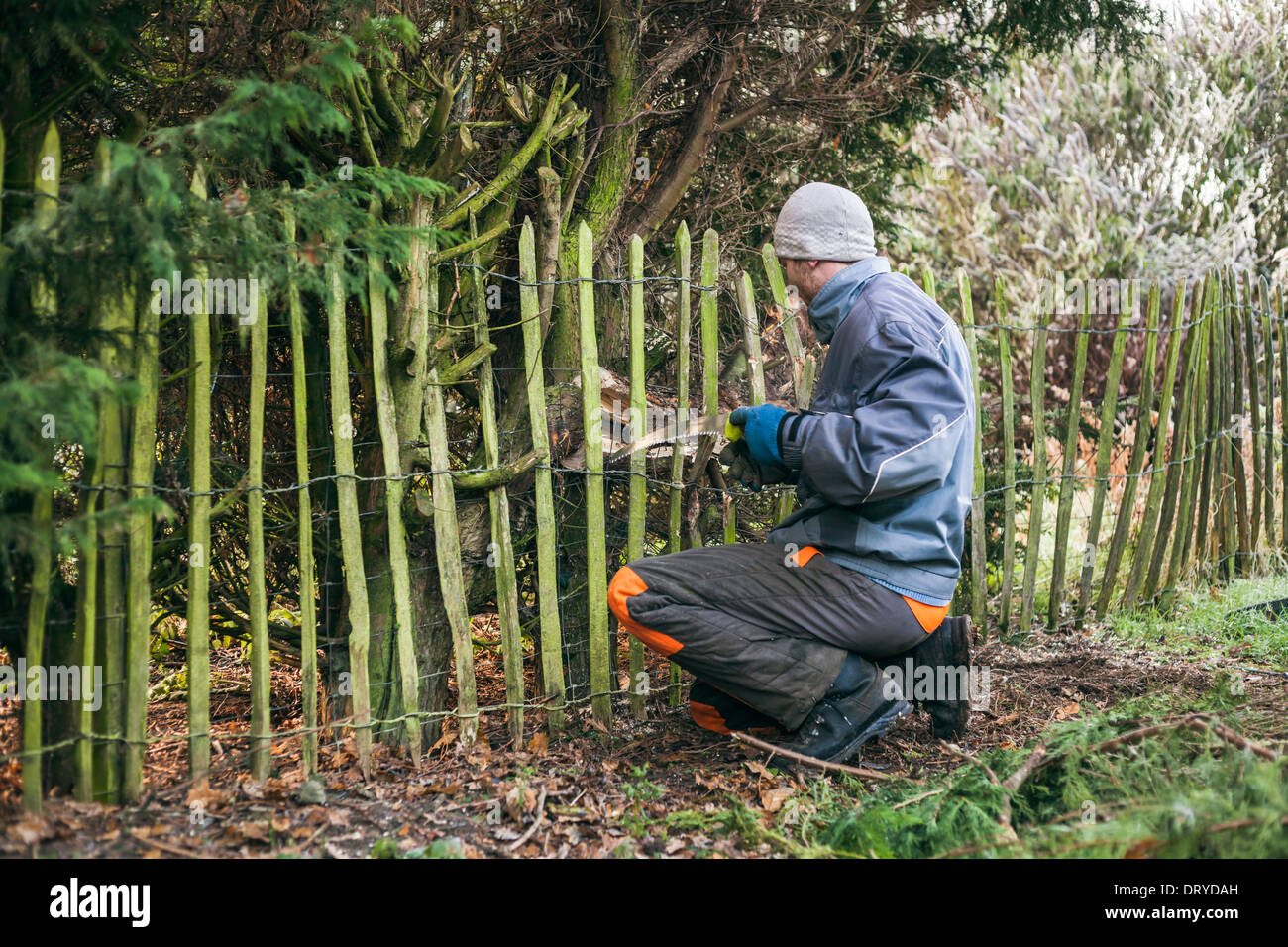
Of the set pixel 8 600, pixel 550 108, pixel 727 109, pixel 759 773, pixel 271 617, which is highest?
pixel 727 109

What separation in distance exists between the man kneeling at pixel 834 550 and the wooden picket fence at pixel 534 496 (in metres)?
0.50

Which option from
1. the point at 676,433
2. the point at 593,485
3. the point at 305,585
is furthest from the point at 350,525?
the point at 676,433

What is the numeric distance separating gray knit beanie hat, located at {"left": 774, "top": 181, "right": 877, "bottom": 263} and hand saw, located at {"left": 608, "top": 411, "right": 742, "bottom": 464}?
2.36ft

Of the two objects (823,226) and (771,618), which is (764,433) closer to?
(771,618)

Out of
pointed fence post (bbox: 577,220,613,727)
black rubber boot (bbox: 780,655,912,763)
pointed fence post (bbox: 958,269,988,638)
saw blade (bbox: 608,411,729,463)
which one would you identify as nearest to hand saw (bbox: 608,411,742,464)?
saw blade (bbox: 608,411,729,463)

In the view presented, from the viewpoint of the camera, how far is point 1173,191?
9812 millimetres

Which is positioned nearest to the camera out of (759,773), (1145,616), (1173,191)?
(759,773)

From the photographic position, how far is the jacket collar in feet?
10.6

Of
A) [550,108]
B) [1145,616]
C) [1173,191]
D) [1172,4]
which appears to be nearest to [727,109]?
[550,108]

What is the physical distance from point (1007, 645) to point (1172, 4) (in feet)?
29.7

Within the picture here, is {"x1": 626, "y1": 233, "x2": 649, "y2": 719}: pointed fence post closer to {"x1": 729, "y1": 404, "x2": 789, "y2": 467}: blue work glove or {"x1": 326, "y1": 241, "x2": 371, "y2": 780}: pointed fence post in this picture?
{"x1": 729, "y1": 404, "x2": 789, "y2": 467}: blue work glove

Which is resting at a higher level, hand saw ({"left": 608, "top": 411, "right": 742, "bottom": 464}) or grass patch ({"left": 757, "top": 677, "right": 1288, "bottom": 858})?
hand saw ({"left": 608, "top": 411, "right": 742, "bottom": 464})
